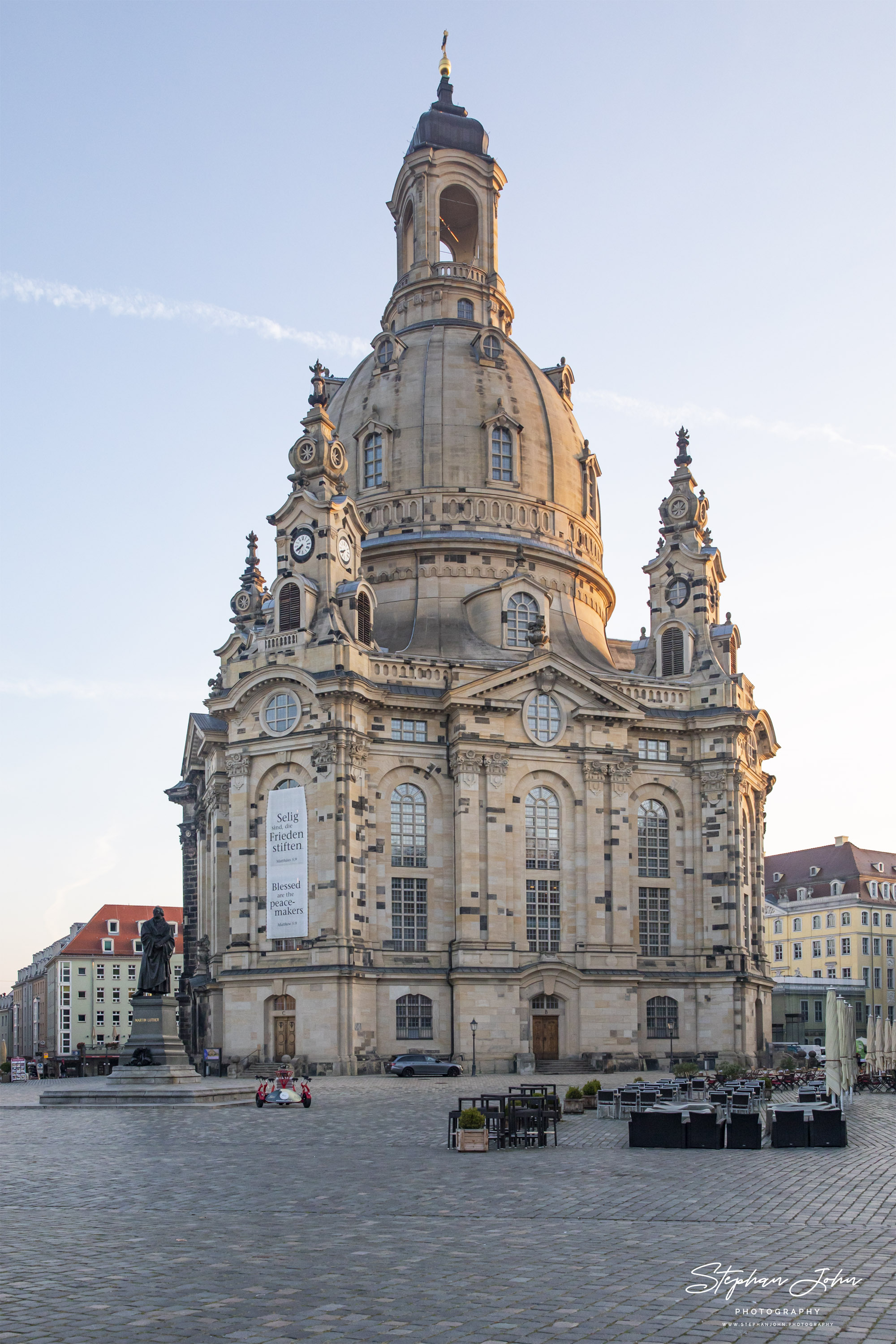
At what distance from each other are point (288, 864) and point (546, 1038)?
14.8 m

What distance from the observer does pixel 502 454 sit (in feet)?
265

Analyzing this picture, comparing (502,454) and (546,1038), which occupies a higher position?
(502,454)

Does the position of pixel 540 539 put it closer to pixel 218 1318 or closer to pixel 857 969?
pixel 857 969

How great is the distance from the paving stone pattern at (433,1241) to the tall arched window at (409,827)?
128 feet

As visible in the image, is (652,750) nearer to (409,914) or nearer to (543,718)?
(543,718)

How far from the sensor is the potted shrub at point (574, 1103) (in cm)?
3750

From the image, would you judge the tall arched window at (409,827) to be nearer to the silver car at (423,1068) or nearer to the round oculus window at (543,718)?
the round oculus window at (543,718)

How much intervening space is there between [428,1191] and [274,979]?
4547cm

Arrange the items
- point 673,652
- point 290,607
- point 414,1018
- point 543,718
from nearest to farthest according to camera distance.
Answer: point 414,1018 → point 543,718 → point 290,607 → point 673,652

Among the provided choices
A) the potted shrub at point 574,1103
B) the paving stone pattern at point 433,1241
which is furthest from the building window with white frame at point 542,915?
the paving stone pattern at point 433,1241

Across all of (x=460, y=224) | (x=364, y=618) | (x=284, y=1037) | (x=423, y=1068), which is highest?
(x=460, y=224)

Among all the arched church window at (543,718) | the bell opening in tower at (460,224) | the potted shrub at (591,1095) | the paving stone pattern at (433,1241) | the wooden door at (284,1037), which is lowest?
the wooden door at (284,1037)

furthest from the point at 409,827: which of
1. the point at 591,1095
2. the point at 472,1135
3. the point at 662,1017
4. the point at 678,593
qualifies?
the point at 472,1135

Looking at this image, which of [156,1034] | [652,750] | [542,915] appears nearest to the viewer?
[156,1034]
